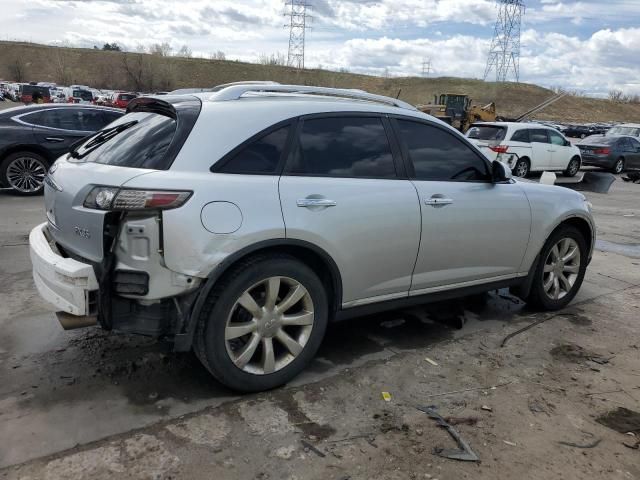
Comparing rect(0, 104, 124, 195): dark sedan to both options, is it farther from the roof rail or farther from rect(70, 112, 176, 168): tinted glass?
the roof rail

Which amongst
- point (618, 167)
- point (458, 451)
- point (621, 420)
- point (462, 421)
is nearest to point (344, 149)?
point (462, 421)

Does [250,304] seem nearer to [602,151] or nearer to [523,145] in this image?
[523,145]

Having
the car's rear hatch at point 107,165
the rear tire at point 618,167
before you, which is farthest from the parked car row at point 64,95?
the car's rear hatch at point 107,165

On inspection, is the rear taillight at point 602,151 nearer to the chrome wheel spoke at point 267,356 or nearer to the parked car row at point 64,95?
the chrome wheel spoke at point 267,356

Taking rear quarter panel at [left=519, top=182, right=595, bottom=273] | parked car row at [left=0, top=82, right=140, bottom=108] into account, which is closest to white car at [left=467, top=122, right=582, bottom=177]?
rear quarter panel at [left=519, top=182, right=595, bottom=273]

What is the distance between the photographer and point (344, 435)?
2920 mm

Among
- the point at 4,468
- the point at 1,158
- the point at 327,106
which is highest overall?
the point at 327,106

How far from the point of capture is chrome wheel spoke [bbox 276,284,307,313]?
3.25 metres

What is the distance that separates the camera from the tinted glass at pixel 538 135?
16797mm

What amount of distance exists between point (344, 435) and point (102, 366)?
1685mm

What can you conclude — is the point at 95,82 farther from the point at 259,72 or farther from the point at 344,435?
the point at 344,435

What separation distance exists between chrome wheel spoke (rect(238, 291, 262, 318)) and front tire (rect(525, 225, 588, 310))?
110 inches

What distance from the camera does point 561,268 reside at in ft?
16.5

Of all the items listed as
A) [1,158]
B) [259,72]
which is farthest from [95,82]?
[1,158]
